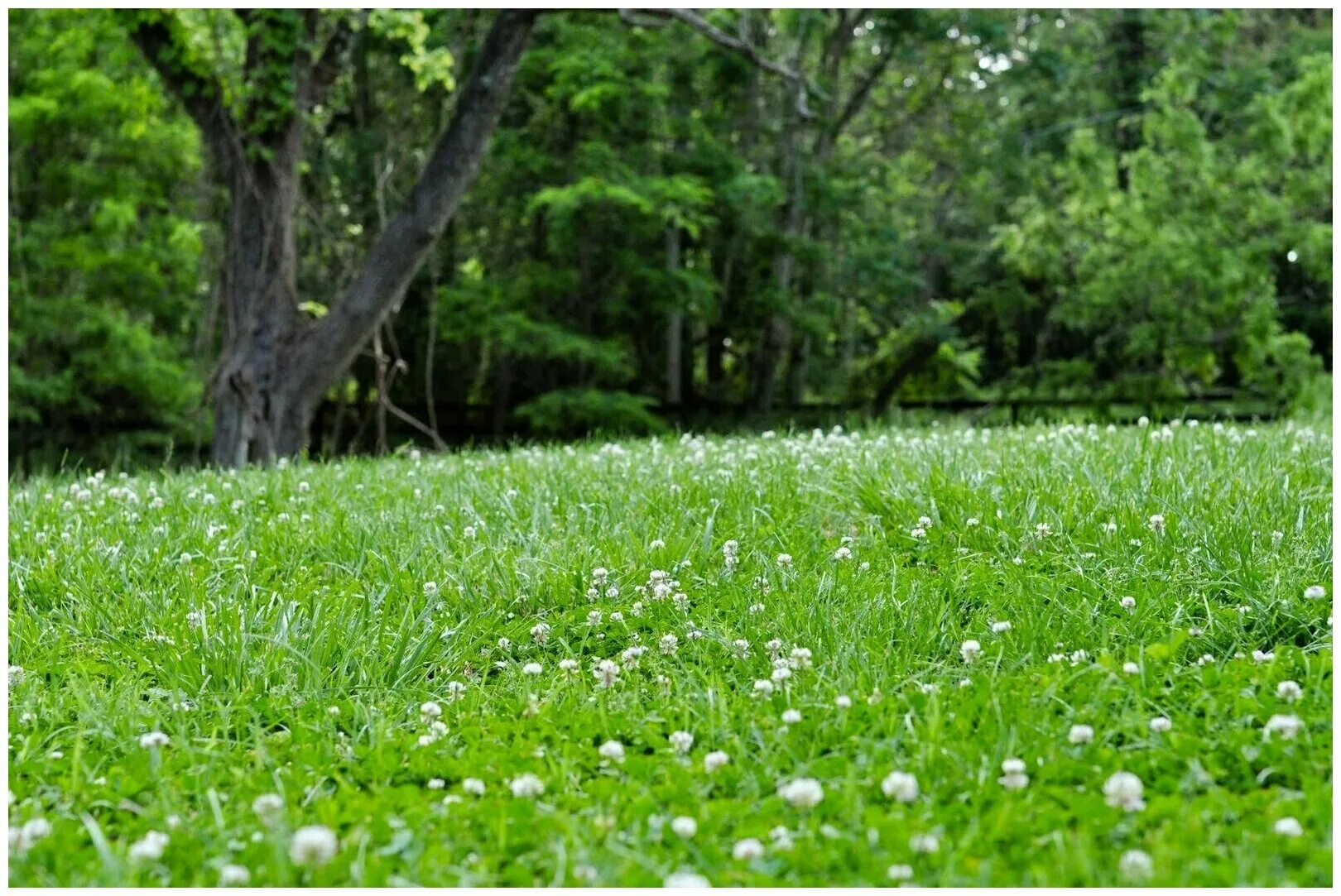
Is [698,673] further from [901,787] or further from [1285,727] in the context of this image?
[1285,727]

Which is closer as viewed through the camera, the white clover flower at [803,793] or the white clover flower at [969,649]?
the white clover flower at [803,793]

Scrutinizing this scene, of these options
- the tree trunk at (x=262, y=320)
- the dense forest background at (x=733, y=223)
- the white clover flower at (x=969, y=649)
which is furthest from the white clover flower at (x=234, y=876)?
the dense forest background at (x=733, y=223)

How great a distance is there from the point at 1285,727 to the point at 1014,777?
0.67 m

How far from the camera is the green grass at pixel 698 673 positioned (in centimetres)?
246

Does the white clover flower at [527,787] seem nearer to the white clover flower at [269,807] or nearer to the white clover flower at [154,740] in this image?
the white clover flower at [269,807]

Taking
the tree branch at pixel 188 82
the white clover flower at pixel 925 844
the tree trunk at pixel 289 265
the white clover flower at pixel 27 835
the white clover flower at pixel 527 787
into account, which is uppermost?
the tree branch at pixel 188 82

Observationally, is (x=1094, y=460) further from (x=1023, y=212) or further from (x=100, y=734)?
(x=1023, y=212)

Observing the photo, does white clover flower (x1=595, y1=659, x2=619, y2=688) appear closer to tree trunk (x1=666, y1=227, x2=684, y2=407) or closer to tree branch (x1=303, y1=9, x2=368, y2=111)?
tree branch (x1=303, y1=9, x2=368, y2=111)

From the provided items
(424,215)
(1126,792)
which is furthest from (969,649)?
(424,215)

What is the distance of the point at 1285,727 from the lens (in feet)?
8.87

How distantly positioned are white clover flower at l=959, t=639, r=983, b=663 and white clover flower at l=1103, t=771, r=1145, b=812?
0.91m

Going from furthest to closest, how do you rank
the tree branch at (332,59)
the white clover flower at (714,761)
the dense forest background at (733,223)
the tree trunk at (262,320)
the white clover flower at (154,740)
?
1. the dense forest background at (733,223)
2. the tree branch at (332,59)
3. the tree trunk at (262,320)
4. the white clover flower at (154,740)
5. the white clover flower at (714,761)

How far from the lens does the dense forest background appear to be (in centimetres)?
1672

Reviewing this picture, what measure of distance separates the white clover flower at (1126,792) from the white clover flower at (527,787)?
1241mm
